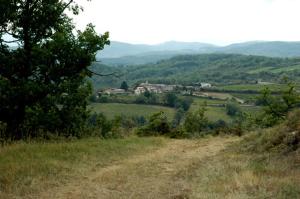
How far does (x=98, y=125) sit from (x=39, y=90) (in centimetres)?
639

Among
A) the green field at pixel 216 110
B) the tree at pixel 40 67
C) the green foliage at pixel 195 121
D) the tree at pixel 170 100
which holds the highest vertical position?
the tree at pixel 40 67

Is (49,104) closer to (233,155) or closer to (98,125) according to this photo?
(98,125)

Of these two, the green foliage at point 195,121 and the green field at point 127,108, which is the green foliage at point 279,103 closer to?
the green foliage at point 195,121

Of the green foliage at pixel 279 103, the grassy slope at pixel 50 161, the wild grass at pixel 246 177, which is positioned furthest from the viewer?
the green foliage at pixel 279 103

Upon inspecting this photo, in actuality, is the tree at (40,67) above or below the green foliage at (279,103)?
above

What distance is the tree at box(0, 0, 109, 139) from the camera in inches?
591

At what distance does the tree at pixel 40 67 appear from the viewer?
15.0 m

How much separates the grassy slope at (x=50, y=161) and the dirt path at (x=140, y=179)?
39cm

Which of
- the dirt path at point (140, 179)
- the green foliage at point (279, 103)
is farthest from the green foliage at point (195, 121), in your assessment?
the dirt path at point (140, 179)

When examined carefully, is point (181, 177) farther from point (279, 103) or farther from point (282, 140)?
point (279, 103)

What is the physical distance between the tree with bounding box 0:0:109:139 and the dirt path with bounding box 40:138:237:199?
4.39m

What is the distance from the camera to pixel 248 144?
1429 cm

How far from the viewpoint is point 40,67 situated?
50.5 ft

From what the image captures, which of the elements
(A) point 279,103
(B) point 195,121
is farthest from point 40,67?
(A) point 279,103
